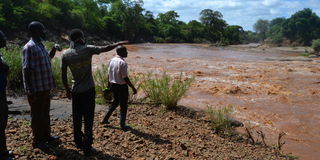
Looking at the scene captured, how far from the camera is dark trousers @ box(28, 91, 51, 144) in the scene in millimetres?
3781

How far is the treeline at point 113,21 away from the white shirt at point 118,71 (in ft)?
114

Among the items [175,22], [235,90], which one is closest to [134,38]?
[175,22]

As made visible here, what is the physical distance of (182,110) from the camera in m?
7.42

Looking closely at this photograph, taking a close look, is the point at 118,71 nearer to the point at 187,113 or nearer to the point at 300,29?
the point at 187,113

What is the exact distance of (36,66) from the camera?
3709 mm

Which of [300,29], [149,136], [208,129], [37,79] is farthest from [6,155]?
[300,29]

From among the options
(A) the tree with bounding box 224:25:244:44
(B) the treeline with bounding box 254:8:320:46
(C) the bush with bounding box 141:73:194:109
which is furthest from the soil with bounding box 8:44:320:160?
(A) the tree with bounding box 224:25:244:44

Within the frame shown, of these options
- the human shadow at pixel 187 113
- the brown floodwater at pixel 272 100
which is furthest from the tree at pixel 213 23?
the human shadow at pixel 187 113

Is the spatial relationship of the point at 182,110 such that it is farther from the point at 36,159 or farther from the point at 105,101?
the point at 36,159

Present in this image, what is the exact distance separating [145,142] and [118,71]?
116 centimetres

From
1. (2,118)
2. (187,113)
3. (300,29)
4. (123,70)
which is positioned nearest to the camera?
(2,118)

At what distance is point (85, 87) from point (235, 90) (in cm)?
914

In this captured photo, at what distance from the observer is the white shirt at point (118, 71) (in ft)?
15.6

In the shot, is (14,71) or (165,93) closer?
(165,93)
